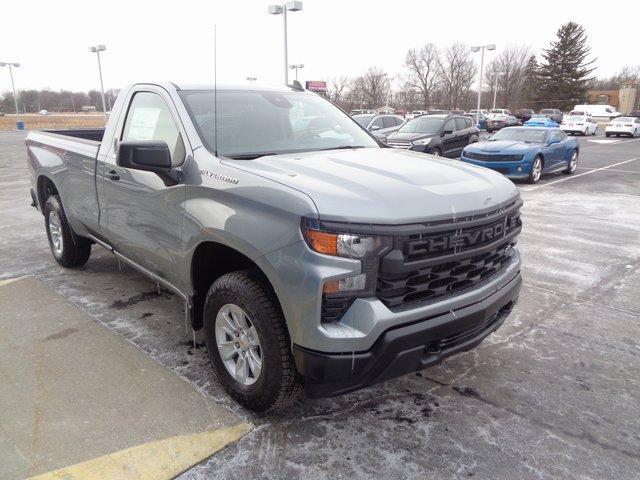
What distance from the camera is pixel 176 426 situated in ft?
9.36

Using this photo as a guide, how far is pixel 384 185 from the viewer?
266cm

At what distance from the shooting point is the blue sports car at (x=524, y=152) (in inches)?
488

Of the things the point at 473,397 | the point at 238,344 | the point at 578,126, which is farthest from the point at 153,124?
the point at 578,126

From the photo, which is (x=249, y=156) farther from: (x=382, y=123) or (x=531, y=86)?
(x=531, y=86)

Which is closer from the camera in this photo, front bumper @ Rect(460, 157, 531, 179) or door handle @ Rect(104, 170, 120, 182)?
door handle @ Rect(104, 170, 120, 182)

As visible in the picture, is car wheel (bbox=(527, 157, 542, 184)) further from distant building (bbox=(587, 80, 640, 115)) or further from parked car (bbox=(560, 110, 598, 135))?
distant building (bbox=(587, 80, 640, 115))

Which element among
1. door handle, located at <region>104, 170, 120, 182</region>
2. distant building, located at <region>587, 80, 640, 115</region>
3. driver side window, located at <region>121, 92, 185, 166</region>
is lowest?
door handle, located at <region>104, 170, 120, 182</region>

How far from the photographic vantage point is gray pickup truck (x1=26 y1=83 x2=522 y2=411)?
93.5 inches

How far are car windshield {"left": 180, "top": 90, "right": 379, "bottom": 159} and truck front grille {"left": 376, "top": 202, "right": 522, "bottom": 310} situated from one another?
1283 millimetres

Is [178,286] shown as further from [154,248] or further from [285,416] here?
[285,416]

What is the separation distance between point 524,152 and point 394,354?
11.3 m

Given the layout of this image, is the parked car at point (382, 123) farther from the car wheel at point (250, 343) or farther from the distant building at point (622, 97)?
the distant building at point (622, 97)

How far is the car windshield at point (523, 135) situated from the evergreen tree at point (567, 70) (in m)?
63.1

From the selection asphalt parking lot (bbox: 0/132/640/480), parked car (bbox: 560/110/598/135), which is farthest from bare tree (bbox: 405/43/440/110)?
asphalt parking lot (bbox: 0/132/640/480)
